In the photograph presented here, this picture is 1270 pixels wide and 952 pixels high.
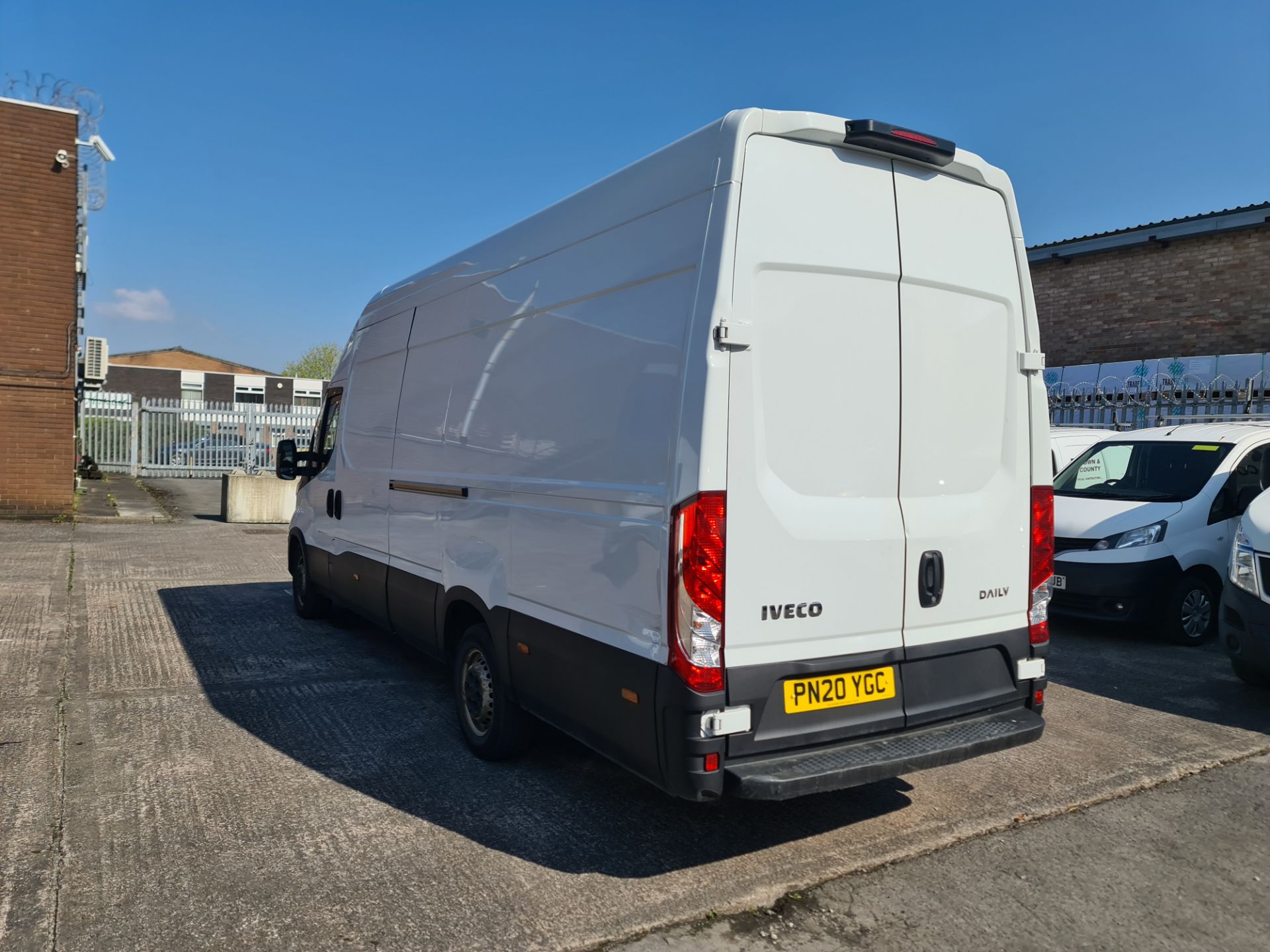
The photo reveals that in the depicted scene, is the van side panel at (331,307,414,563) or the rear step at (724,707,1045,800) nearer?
the rear step at (724,707,1045,800)

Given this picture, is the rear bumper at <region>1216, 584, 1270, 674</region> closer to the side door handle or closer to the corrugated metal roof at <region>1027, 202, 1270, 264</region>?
the side door handle

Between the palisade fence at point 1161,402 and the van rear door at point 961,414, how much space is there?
10.3 metres

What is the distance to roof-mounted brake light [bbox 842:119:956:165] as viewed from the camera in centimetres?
356

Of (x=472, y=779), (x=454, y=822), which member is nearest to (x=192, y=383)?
(x=472, y=779)

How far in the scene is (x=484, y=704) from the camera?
476 centimetres

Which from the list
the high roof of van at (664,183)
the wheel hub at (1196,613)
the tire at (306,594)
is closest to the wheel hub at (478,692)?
the high roof of van at (664,183)

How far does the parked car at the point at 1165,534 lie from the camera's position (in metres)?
7.63

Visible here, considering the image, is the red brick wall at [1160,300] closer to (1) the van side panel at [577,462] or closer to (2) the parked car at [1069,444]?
(2) the parked car at [1069,444]

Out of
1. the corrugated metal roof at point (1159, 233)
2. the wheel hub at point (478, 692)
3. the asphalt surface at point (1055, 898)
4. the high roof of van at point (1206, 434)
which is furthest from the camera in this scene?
the corrugated metal roof at point (1159, 233)

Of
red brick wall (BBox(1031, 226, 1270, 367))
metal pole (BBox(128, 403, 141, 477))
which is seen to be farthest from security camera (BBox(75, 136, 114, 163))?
red brick wall (BBox(1031, 226, 1270, 367))

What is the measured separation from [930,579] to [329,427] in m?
5.25

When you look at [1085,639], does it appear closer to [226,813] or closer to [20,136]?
[226,813]

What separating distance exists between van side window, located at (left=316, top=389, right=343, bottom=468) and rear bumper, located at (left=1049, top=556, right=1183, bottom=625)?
20.2 ft

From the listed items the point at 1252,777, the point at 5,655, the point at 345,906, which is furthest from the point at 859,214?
the point at 5,655
